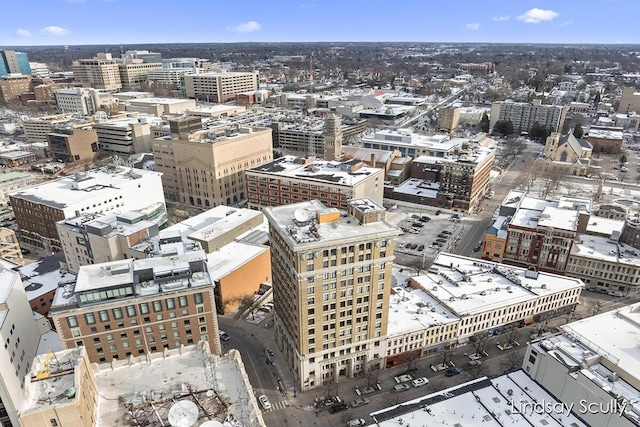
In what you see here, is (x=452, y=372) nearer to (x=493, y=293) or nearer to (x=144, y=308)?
(x=493, y=293)

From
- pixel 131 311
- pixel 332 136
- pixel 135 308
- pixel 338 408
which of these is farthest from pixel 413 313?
pixel 332 136

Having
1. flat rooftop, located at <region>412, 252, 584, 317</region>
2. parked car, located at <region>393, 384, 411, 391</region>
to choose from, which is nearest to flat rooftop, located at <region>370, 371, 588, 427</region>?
parked car, located at <region>393, 384, 411, 391</region>

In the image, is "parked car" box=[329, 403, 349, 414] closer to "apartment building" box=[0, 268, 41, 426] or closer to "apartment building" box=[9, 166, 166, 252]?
"apartment building" box=[0, 268, 41, 426]

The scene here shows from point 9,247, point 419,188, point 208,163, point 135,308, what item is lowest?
point 419,188

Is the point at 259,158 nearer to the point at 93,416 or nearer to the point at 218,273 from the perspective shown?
the point at 218,273

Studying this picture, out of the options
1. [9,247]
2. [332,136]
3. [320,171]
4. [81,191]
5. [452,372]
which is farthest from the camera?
[332,136]

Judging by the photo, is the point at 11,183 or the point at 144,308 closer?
the point at 144,308
